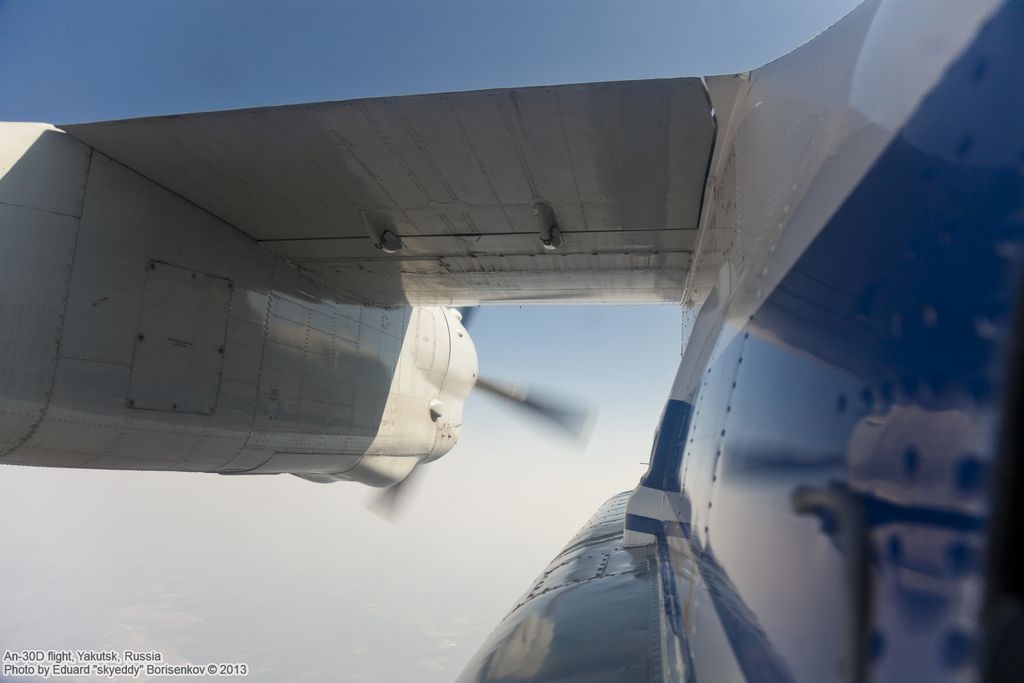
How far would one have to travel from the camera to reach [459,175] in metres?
3.77

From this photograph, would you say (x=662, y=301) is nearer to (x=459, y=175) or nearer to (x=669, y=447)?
(x=459, y=175)

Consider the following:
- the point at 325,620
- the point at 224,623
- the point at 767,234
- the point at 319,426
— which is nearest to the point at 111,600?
the point at 224,623

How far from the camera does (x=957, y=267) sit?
776mm

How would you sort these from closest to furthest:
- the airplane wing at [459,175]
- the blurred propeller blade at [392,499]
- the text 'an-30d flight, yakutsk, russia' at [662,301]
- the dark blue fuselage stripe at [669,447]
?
the text 'an-30d flight, yakutsk, russia' at [662,301]
the dark blue fuselage stripe at [669,447]
the airplane wing at [459,175]
the blurred propeller blade at [392,499]

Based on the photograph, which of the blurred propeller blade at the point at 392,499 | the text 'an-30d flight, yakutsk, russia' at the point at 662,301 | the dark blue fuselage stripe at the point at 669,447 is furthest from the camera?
the blurred propeller blade at the point at 392,499

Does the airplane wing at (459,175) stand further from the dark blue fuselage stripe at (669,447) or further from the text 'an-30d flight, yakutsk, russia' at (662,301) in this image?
the dark blue fuselage stripe at (669,447)

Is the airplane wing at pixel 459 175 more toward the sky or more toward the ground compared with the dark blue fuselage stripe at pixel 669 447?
more toward the sky

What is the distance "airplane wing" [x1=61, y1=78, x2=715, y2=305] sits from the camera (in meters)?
3.16

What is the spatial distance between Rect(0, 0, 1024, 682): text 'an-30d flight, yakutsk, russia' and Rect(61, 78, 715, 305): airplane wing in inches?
1.0

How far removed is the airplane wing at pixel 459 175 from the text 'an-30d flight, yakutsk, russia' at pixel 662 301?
0.08ft

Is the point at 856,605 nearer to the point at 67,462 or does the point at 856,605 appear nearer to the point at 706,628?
the point at 706,628

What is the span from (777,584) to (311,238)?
452cm

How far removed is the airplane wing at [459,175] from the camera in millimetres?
3164

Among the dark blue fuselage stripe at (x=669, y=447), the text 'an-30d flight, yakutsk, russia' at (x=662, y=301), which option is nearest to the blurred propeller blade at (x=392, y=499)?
the text 'an-30d flight, yakutsk, russia' at (x=662, y=301)
